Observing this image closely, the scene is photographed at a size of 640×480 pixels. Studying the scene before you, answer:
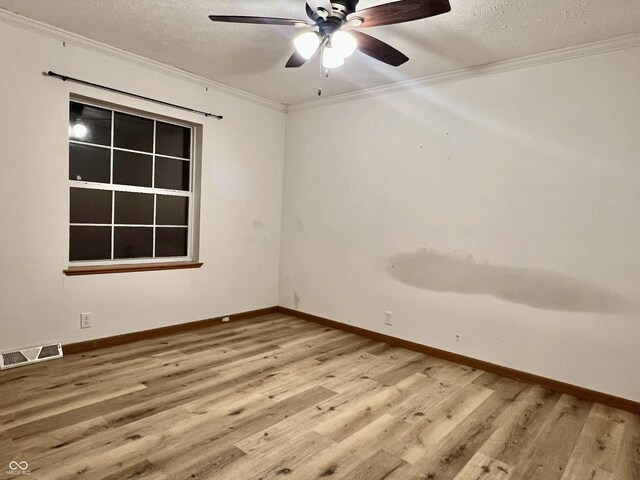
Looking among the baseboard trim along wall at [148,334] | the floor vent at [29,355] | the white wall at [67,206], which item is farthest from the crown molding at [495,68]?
the floor vent at [29,355]

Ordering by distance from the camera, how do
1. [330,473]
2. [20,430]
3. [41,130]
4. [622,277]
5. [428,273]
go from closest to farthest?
[330,473]
[20,430]
[622,277]
[41,130]
[428,273]

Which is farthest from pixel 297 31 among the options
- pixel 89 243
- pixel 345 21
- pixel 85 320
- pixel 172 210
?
pixel 85 320

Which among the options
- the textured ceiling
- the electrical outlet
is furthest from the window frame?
the textured ceiling

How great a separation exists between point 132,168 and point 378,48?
102 inches

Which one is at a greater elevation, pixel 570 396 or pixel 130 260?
pixel 130 260

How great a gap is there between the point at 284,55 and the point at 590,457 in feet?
11.6

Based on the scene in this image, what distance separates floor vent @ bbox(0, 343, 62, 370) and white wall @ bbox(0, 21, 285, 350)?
70 mm

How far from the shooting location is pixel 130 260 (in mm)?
3770

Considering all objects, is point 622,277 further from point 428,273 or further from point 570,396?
point 428,273

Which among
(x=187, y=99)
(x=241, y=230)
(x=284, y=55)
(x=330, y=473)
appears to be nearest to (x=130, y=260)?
(x=241, y=230)

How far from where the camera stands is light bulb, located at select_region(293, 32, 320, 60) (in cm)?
229

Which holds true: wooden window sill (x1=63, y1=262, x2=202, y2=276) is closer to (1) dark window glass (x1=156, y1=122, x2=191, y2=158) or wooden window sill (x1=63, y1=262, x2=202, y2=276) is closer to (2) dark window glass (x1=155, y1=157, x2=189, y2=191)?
(2) dark window glass (x1=155, y1=157, x2=189, y2=191)

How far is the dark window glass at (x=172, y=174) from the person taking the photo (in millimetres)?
3951

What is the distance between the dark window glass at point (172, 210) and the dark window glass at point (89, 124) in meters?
0.75
